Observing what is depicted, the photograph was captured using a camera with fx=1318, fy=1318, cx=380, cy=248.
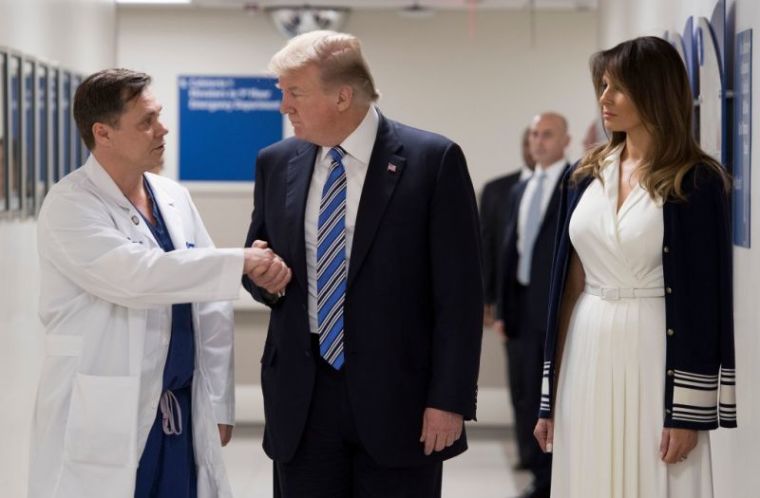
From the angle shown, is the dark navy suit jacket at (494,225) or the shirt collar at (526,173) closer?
the shirt collar at (526,173)

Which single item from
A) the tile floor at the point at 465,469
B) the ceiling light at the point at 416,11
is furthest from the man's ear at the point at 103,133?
the ceiling light at the point at 416,11

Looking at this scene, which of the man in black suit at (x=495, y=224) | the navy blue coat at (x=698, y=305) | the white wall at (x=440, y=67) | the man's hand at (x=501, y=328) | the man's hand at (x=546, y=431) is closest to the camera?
the navy blue coat at (x=698, y=305)

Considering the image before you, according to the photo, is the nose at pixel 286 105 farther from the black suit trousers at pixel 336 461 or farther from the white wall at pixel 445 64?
the white wall at pixel 445 64

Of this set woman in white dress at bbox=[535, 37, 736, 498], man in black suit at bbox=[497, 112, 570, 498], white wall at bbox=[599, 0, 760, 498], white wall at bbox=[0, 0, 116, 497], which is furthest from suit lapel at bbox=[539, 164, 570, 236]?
woman in white dress at bbox=[535, 37, 736, 498]

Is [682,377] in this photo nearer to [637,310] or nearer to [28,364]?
[637,310]

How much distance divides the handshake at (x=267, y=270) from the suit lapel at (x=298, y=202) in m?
0.04

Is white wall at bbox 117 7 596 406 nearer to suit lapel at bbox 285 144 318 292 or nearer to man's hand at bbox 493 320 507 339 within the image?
man's hand at bbox 493 320 507 339

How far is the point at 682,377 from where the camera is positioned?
3.20 metres

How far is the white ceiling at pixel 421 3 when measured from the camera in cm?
858

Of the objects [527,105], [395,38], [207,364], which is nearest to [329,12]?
[395,38]

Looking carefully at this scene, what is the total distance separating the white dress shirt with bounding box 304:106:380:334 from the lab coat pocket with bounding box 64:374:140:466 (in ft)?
1.65

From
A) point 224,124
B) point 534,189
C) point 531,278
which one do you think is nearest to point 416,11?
point 224,124

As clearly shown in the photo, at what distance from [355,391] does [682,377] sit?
80 centimetres

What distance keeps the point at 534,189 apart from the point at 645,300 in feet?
12.5
